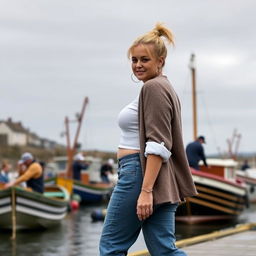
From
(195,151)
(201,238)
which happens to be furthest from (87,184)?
(201,238)

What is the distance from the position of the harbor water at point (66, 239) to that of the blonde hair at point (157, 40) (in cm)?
813

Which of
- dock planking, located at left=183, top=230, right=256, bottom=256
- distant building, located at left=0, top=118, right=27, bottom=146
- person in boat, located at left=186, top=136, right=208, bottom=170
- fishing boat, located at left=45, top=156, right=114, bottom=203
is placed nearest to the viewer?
dock planking, located at left=183, top=230, right=256, bottom=256

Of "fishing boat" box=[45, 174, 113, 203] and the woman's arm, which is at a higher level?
the woman's arm

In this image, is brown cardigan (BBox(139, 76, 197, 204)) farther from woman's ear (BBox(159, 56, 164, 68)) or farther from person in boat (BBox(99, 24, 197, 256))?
woman's ear (BBox(159, 56, 164, 68))

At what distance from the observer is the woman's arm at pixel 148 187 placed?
4.74m

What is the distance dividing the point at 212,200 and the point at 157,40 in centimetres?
1745

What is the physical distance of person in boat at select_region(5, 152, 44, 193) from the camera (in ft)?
59.6

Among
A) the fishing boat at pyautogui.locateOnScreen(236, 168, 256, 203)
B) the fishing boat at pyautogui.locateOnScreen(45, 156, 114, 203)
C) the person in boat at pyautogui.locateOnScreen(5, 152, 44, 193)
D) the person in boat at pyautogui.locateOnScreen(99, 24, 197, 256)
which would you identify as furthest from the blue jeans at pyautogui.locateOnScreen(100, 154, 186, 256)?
the fishing boat at pyautogui.locateOnScreen(236, 168, 256, 203)

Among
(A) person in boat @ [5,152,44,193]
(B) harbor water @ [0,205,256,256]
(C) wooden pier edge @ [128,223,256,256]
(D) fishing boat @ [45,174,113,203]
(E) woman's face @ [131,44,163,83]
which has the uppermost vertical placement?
(E) woman's face @ [131,44,163,83]

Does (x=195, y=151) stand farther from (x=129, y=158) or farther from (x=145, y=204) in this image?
(x=145, y=204)

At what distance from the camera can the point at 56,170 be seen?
169 ft

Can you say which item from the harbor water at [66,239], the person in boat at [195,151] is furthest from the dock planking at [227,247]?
the person in boat at [195,151]

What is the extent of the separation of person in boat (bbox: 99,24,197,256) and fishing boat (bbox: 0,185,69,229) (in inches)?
517

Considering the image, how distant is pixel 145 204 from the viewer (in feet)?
15.5
